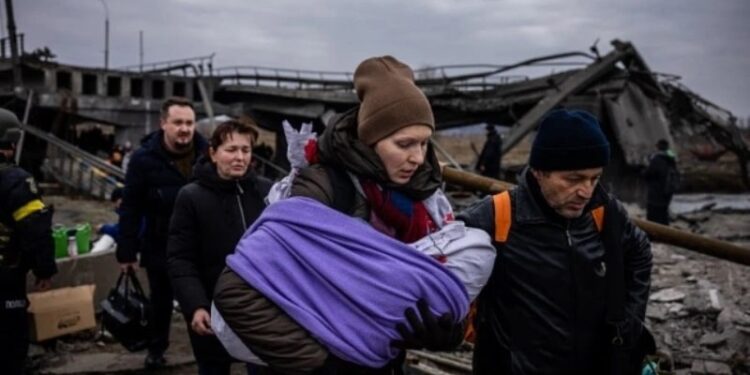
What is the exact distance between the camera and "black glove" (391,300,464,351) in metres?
1.79

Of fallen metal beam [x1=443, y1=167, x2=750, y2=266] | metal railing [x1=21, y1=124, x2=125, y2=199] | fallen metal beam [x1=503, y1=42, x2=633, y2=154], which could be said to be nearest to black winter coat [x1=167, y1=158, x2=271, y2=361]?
fallen metal beam [x1=443, y1=167, x2=750, y2=266]

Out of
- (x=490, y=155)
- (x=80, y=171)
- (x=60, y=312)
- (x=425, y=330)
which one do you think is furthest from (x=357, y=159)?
(x=80, y=171)

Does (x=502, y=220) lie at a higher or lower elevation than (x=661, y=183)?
higher

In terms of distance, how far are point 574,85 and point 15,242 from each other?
16.4 meters

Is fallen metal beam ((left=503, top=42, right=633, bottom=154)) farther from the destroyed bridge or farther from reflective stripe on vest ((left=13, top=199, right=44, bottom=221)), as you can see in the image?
reflective stripe on vest ((left=13, top=199, right=44, bottom=221))

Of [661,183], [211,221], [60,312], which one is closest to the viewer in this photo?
[211,221]

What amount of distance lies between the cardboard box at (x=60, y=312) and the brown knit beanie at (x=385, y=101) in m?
4.45

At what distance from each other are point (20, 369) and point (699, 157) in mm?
36068

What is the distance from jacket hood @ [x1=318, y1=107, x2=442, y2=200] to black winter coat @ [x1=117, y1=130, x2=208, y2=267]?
2.68m

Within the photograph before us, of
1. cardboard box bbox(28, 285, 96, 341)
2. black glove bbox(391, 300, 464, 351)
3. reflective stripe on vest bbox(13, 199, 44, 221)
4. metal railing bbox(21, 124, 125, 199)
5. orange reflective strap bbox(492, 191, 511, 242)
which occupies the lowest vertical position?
cardboard box bbox(28, 285, 96, 341)

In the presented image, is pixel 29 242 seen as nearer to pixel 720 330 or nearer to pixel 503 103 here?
pixel 720 330

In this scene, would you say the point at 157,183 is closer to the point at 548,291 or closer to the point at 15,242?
the point at 15,242

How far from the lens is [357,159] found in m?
1.92

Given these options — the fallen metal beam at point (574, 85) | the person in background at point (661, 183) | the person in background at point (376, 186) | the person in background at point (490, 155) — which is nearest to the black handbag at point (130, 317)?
the person in background at point (376, 186)
